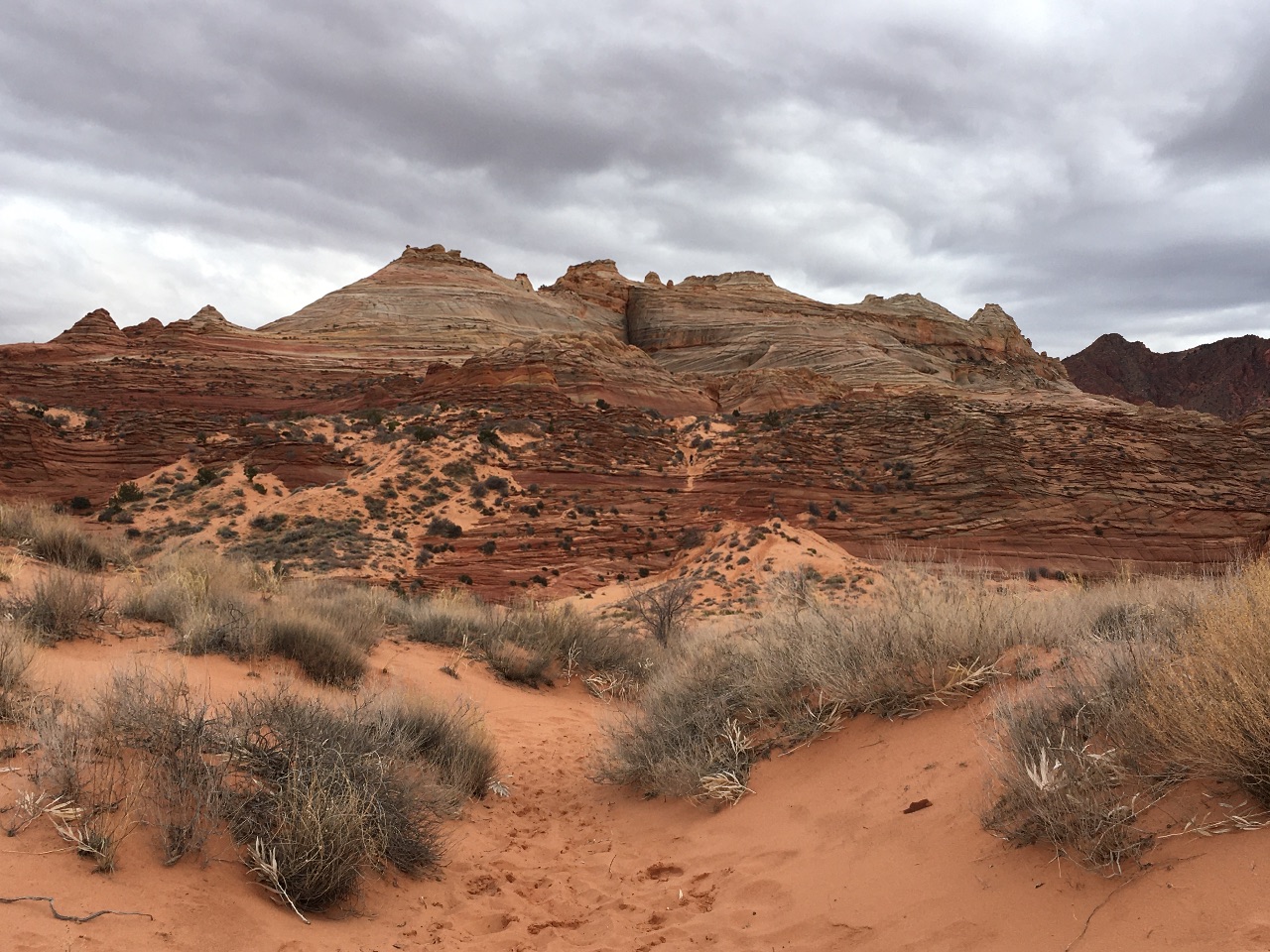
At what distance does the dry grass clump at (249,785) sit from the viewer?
11.8 ft

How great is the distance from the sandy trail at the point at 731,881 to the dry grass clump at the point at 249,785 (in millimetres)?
118

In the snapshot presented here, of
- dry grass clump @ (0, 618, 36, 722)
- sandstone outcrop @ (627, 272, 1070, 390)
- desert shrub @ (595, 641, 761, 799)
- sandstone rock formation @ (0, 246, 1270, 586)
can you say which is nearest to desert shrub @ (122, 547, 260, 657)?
dry grass clump @ (0, 618, 36, 722)

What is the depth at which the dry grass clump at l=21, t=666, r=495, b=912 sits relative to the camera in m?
3.58

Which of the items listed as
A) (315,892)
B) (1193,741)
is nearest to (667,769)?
(315,892)

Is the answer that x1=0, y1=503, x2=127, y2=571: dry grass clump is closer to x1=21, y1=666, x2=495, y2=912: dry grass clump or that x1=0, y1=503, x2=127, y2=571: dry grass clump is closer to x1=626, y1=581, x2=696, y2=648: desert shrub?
x1=21, y1=666, x2=495, y2=912: dry grass clump

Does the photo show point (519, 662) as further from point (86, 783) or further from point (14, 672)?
point (86, 783)

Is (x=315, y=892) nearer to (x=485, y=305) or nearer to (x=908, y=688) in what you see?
(x=908, y=688)

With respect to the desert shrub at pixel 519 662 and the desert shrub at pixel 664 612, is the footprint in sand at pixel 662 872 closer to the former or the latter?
the desert shrub at pixel 519 662

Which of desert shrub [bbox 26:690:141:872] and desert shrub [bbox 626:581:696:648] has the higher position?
desert shrub [bbox 26:690:141:872]

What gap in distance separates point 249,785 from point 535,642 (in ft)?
23.4

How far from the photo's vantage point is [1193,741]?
10.2 ft

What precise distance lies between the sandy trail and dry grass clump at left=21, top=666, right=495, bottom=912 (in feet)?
0.39

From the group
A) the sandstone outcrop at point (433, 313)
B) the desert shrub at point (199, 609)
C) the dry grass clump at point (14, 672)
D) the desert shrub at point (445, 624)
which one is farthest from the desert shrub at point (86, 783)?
the sandstone outcrop at point (433, 313)

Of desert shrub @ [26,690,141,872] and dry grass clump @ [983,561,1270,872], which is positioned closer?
dry grass clump @ [983,561,1270,872]
